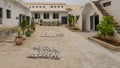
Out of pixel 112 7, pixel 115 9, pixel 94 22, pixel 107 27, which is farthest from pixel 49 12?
pixel 107 27

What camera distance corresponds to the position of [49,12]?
48.5m

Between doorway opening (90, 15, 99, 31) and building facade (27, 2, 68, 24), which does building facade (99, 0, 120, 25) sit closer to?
doorway opening (90, 15, 99, 31)

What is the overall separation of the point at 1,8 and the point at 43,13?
101ft

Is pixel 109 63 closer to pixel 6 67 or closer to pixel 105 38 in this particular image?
pixel 6 67

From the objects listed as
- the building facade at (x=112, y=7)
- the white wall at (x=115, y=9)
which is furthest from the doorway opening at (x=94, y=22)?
the white wall at (x=115, y=9)

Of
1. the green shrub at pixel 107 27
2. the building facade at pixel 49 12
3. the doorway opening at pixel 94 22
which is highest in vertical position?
the building facade at pixel 49 12

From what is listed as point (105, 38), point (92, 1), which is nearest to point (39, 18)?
point (92, 1)

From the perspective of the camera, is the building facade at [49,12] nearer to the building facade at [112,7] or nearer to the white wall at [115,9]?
the building facade at [112,7]

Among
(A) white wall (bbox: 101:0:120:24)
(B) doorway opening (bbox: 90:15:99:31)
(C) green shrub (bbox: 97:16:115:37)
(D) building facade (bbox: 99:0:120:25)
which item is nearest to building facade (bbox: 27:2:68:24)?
(B) doorway opening (bbox: 90:15:99:31)

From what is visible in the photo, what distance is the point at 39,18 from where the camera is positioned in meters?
49.1

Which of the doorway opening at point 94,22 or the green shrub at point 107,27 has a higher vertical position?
the doorway opening at point 94,22

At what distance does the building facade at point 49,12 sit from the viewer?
158 ft

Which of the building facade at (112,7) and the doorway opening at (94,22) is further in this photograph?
the doorway opening at (94,22)

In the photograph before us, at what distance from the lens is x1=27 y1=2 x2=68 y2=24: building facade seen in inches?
1898
